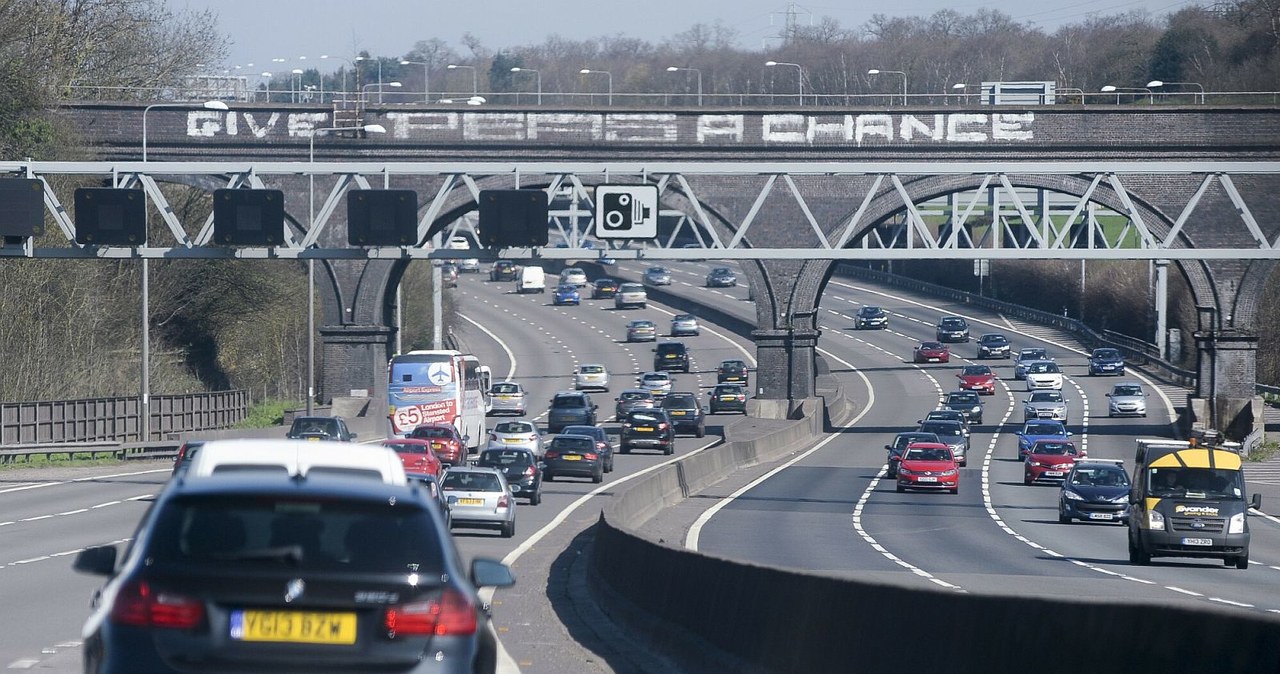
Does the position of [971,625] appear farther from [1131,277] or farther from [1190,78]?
[1190,78]

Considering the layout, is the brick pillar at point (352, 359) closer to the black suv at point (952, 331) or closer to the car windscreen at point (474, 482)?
the car windscreen at point (474, 482)

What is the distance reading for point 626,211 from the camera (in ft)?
144

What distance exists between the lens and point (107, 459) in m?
A: 49.7

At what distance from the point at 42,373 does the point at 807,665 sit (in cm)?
5081

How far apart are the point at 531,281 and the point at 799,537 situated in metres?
101

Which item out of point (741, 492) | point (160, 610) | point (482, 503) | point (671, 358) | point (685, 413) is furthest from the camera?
point (671, 358)

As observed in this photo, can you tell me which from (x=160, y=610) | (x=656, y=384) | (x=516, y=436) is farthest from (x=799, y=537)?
(x=656, y=384)

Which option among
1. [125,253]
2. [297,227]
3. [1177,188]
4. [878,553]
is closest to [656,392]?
[297,227]

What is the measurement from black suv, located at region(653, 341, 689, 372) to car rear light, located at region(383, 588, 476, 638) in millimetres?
82925

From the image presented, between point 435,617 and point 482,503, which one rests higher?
point 435,617

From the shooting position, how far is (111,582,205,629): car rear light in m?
6.93

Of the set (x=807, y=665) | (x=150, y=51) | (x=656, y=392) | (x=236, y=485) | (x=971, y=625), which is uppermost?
(x=150, y=51)

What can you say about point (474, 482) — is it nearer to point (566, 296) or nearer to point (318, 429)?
point (318, 429)

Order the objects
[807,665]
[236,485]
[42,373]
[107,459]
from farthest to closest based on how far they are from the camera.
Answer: [42,373] < [107,459] < [807,665] < [236,485]
